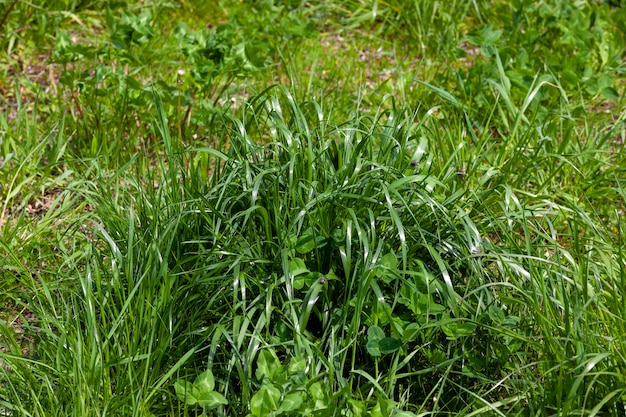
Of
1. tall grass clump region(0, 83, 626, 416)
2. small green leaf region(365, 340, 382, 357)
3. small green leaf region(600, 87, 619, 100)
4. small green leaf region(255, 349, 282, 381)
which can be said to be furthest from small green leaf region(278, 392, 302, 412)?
small green leaf region(600, 87, 619, 100)

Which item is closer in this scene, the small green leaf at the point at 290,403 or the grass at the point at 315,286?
the small green leaf at the point at 290,403

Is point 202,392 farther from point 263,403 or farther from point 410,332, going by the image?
point 410,332

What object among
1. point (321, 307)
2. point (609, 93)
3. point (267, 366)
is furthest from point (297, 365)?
point (609, 93)

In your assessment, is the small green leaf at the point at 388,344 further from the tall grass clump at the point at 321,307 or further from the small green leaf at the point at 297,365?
the small green leaf at the point at 297,365

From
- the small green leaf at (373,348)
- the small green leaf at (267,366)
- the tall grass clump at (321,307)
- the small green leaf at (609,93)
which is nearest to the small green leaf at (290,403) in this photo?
the tall grass clump at (321,307)

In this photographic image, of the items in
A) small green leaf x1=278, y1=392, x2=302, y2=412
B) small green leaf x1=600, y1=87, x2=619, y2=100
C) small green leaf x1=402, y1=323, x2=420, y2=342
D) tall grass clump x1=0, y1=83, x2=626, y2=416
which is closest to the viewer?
small green leaf x1=278, y1=392, x2=302, y2=412

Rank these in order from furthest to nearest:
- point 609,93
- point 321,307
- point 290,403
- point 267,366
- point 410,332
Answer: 1. point 609,93
2. point 321,307
3. point 410,332
4. point 267,366
5. point 290,403

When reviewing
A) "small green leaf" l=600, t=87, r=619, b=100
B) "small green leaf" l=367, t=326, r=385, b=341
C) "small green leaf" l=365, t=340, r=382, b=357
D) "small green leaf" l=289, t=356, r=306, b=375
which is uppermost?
"small green leaf" l=289, t=356, r=306, b=375

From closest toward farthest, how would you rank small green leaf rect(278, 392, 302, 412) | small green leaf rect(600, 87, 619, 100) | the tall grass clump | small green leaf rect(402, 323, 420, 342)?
small green leaf rect(278, 392, 302, 412)
the tall grass clump
small green leaf rect(402, 323, 420, 342)
small green leaf rect(600, 87, 619, 100)

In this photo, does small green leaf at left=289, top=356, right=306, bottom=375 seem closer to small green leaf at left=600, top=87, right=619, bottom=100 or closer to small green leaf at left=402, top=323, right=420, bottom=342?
small green leaf at left=402, top=323, right=420, bottom=342

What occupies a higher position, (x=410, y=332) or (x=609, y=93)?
Answer: (x=410, y=332)

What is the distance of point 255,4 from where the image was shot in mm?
5383

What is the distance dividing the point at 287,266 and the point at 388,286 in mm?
415

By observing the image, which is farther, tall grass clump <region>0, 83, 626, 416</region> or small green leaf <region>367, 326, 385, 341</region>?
small green leaf <region>367, 326, 385, 341</region>
